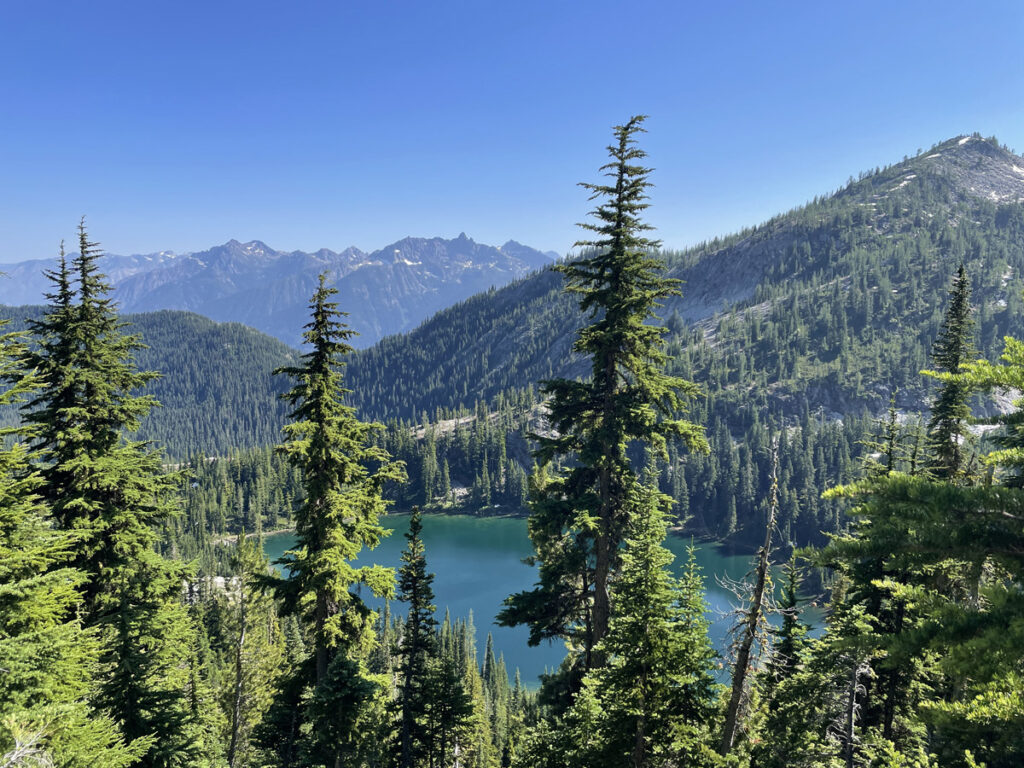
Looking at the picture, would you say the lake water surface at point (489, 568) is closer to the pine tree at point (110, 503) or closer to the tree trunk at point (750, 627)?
the pine tree at point (110, 503)

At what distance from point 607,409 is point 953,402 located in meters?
16.0

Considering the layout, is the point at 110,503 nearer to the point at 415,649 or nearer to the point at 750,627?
→ the point at 415,649

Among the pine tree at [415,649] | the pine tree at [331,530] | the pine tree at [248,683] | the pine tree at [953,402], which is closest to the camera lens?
the pine tree at [331,530]

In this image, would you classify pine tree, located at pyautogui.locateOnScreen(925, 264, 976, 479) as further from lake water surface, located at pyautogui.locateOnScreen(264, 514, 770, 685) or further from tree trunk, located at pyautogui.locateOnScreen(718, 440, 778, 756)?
lake water surface, located at pyautogui.locateOnScreen(264, 514, 770, 685)

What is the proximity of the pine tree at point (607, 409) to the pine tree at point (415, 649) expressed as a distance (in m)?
7.22

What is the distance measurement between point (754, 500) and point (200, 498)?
174 meters

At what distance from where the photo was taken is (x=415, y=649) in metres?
25.1

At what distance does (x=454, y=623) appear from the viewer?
102 metres

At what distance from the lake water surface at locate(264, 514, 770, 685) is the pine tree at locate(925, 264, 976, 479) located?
60.1 meters

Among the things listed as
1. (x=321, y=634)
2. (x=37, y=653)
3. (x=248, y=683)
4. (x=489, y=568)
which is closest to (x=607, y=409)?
(x=321, y=634)

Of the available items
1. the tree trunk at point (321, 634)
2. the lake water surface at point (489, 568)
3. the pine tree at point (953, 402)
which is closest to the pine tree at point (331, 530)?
the tree trunk at point (321, 634)

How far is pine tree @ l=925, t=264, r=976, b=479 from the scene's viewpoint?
22219 millimetres

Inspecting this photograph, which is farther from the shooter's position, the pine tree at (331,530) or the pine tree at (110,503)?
the pine tree at (331,530)

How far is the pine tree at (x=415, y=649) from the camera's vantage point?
24.3 meters
